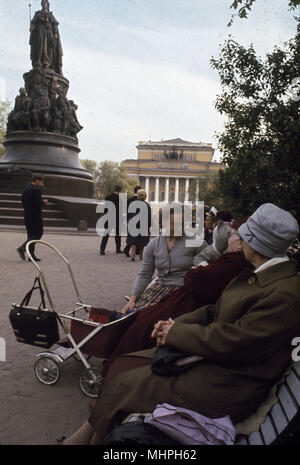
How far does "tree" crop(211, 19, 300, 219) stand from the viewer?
3.93 m

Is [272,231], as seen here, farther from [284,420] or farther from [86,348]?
[86,348]

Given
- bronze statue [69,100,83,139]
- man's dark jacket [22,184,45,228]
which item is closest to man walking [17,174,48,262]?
man's dark jacket [22,184,45,228]

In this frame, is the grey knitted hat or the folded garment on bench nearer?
the folded garment on bench

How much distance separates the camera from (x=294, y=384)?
1801 mm

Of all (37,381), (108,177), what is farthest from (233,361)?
(108,177)

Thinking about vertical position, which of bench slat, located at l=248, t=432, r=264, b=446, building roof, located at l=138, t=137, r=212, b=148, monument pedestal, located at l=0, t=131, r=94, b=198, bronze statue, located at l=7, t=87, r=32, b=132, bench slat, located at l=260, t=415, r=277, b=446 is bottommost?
bench slat, located at l=248, t=432, r=264, b=446

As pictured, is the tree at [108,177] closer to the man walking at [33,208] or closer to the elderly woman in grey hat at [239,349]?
the man walking at [33,208]

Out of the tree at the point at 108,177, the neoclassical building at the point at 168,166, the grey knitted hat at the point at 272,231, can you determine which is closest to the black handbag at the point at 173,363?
the grey knitted hat at the point at 272,231

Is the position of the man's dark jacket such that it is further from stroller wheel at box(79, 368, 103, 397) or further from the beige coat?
the beige coat

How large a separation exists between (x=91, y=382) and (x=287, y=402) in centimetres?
196

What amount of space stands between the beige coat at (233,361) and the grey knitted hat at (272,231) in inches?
5.0

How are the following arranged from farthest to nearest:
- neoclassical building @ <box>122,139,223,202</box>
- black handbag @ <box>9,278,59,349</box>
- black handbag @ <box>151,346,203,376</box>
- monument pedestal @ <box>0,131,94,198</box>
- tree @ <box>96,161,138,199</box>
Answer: neoclassical building @ <box>122,139,223,202</box> < tree @ <box>96,161,138,199</box> < monument pedestal @ <box>0,131,94,198</box> < black handbag @ <box>9,278,59,349</box> < black handbag @ <box>151,346,203,376</box>

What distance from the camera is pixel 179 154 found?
398 ft

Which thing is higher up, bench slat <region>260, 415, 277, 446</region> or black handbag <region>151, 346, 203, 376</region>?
black handbag <region>151, 346, 203, 376</region>
